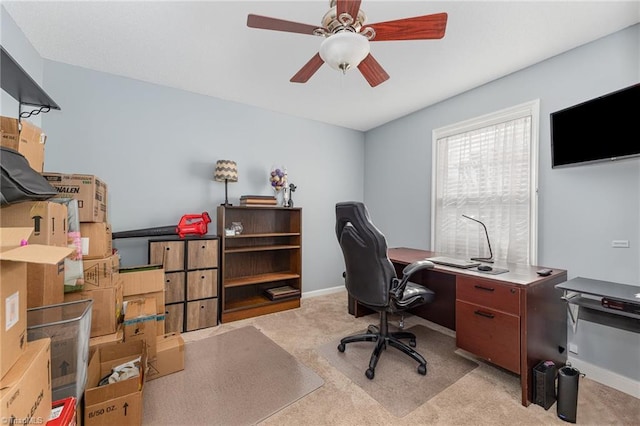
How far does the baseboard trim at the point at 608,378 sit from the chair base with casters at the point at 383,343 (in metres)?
1.16

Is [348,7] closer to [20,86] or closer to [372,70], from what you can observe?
[372,70]

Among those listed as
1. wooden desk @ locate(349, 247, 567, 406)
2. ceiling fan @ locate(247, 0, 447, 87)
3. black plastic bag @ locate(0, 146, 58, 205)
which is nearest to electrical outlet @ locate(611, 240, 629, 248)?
wooden desk @ locate(349, 247, 567, 406)

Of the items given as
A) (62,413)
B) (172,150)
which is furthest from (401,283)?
(172,150)

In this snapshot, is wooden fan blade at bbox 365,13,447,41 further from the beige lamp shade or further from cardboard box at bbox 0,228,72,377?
the beige lamp shade

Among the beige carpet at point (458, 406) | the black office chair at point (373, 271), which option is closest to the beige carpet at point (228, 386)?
the beige carpet at point (458, 406)

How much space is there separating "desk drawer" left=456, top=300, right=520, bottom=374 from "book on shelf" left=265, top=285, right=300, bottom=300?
189 centimetres

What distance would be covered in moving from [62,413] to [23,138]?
1.21 meters

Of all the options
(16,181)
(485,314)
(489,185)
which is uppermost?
(489,185)

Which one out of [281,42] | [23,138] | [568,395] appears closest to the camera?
[23,138]

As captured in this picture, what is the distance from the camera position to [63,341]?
117 cm

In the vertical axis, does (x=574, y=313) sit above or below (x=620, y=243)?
below

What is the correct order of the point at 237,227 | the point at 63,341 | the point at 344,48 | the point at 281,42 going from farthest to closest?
the point at 237,227 → the point at 281,42 → the point at 344,48 → the point at 63,341

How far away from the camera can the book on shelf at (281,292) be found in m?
3.23

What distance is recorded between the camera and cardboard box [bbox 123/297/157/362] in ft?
6.05
